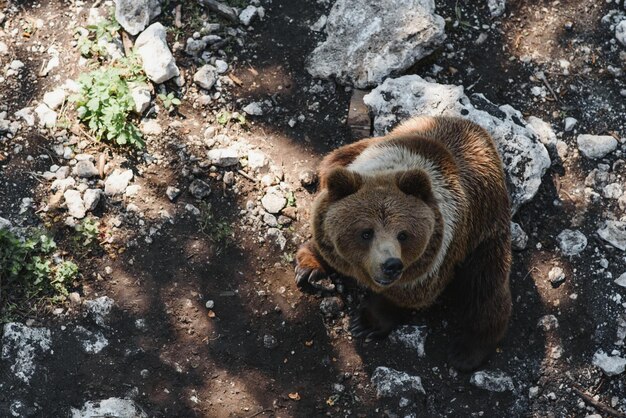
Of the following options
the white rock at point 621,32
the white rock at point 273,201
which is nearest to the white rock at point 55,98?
the white rock at point 273,201

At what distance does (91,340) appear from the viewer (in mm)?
4875

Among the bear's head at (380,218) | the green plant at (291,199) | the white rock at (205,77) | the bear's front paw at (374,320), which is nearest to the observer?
the bear's head at (380,218)

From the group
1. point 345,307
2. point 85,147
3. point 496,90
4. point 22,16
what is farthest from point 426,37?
point 22,16

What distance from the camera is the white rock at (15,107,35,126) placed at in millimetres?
5402

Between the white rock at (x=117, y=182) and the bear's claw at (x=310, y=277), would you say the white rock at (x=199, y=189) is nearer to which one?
the white rock at (x=117, y=182)

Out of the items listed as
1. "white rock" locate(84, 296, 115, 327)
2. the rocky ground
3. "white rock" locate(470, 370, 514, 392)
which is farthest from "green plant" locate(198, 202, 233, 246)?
"white rock" locate(470, 370, 514, 392)

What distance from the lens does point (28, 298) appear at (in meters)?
4.94

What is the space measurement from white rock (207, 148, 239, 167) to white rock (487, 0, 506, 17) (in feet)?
7.16

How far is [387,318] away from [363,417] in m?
0.60

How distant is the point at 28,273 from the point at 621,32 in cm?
437

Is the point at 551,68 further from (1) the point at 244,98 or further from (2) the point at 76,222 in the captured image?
(2) the point at 76,222

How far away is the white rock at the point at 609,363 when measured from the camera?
5066 millimetres

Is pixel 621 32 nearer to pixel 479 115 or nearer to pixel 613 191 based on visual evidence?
pixel 613 191

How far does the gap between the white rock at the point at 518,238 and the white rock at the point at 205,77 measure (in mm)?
2234
